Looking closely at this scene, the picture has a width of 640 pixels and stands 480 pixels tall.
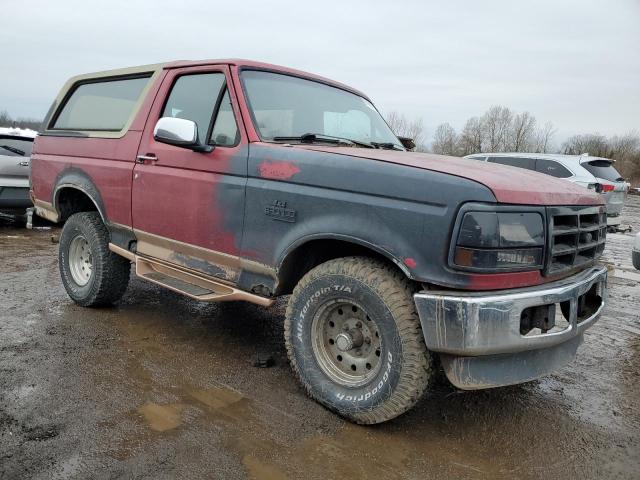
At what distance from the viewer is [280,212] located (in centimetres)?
301

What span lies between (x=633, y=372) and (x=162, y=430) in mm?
3465

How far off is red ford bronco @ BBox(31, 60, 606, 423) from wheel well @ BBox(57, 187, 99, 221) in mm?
470

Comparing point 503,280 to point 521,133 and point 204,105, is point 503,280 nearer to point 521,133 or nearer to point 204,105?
point 204,105

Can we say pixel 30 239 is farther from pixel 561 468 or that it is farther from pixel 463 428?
pixel 561 468

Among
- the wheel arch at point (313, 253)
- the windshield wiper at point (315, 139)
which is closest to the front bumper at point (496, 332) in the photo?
the wheel arch at point (313, 253)

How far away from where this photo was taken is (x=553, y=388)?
3516 mm

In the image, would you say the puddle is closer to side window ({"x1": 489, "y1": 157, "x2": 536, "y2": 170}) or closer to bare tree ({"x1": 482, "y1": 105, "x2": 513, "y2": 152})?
side window ({"x1": 489, "y1": 157, "x2": 536, "y2": 170})

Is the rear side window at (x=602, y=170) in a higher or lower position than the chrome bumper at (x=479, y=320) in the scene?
higher

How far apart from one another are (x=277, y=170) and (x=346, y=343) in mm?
1092

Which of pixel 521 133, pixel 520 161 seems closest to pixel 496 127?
pixel 521 133

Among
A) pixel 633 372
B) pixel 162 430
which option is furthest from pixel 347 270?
pixel 633 372

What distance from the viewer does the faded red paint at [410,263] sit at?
249 cm

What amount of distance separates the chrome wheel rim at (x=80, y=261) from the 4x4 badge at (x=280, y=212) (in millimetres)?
2558

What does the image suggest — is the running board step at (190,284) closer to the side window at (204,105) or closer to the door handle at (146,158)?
the door handle at (146,158)
